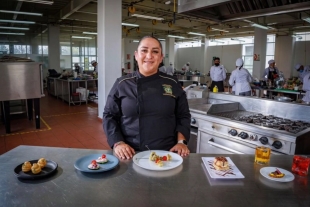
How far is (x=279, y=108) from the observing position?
2635 millimetres

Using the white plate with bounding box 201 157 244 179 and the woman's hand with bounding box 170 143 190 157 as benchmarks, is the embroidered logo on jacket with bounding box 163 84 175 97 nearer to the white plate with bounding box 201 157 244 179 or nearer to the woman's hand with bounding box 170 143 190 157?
the woman's hand with bounding box 170 143 190 157

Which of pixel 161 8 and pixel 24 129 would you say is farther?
pixel 161 8

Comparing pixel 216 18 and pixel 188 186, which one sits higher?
pixel 216 18

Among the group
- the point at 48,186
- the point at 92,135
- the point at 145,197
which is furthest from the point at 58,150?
the point at 92,135

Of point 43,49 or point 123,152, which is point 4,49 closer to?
point 43,49

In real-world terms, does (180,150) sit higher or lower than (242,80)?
lower

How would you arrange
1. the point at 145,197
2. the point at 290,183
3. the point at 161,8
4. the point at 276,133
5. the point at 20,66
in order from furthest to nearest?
the point at 161,8, the point at 20,66, the point at 276,133, the point at 290,183, the point at 145,197

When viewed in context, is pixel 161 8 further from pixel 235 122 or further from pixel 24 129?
pixel 235 122

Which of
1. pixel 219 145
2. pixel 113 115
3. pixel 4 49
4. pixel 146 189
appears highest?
pixel 4 49

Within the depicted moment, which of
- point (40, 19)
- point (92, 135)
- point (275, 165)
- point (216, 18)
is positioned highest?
point (40, 19)

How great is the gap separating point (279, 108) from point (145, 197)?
221 cm

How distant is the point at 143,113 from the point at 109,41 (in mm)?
4246

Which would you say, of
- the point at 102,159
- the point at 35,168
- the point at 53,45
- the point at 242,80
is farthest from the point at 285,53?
the point at 35,168

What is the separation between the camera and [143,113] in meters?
1.54
